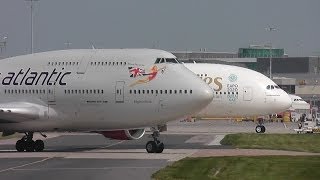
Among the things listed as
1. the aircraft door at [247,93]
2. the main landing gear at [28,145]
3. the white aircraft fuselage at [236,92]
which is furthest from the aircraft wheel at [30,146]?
the aircraft door at [247,93]

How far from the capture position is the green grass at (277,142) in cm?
4472

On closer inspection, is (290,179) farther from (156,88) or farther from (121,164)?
(156,88)

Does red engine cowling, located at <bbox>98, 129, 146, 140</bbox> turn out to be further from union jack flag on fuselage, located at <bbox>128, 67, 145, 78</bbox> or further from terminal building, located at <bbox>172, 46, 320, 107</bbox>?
terminal building, located at <bbox>172, 46, 320, 107</bbox>

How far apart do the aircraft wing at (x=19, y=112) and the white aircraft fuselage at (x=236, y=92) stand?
22.2 metres

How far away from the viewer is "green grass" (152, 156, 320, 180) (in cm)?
2752


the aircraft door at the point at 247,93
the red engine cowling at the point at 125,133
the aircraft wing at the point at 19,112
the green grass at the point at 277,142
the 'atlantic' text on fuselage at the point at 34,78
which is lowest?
the green grass at the point at 277,142

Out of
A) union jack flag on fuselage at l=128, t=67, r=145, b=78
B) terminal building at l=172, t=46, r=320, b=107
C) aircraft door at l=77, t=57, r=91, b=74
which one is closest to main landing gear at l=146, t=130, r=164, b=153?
union jack flag on fuselage at l=128, t=67, r=145, b=78

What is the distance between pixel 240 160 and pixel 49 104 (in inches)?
487

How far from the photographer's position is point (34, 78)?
4238 centimetres

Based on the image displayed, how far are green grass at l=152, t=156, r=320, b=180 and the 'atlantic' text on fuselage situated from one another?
1010 cm

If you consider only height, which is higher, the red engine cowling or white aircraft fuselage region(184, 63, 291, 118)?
white aircraft fuselage region(184, 63, 291, 118)

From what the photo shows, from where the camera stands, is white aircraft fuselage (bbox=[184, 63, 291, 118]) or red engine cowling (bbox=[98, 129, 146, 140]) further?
white aircraft fuselage (bbox=[184, 63, 291, 118])

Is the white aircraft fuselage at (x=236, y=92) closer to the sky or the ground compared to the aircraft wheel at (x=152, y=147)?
closer to the sky

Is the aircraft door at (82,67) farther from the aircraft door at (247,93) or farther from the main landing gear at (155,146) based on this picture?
the aircraft door at (247,93)
